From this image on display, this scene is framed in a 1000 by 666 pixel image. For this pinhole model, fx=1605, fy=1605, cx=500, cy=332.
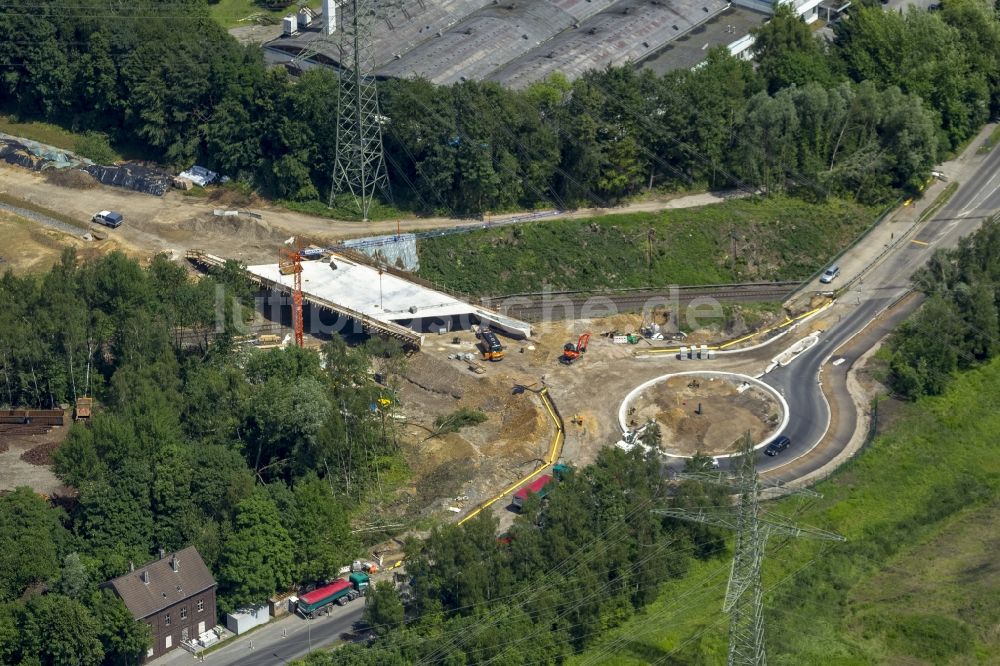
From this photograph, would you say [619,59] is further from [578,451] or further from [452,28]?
[578,451]

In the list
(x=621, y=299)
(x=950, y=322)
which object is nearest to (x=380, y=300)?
(x=621, y=299)

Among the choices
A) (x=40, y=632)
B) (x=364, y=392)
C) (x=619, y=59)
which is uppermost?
(x=619, y=59)

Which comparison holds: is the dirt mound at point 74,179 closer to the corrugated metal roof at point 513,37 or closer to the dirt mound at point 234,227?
the dirt mound at point 234,227

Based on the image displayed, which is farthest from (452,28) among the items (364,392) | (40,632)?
(40,632)

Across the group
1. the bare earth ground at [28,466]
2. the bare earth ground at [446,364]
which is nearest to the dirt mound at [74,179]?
the bare earth ground at [446,364]

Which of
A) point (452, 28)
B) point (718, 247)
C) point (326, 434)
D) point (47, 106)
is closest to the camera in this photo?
point (326, 434)

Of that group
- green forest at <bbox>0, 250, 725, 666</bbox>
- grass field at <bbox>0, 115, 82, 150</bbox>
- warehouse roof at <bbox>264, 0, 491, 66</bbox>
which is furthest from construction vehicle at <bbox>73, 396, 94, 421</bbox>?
warehouse roof at <bbox>264, 0, 491, 66</bbox>
